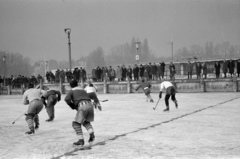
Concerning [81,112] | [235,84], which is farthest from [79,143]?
[235,84]

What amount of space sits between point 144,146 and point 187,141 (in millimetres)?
1182

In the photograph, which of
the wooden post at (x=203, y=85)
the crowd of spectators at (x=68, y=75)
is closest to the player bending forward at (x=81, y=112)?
the wooden post at (x=203, y=85)

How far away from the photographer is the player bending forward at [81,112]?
287 inches

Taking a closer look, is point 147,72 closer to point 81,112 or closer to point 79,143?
point 81,112

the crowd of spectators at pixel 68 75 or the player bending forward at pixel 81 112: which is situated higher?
the crowd of spectators at pixel 68 75

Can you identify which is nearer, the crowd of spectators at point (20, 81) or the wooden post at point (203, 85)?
the wooden post at point (203, 85)

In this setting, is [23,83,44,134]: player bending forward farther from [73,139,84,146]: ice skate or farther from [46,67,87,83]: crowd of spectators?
[46,67,87,83]: crowd of spectators

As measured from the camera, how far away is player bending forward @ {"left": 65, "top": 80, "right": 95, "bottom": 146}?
23.9 feet

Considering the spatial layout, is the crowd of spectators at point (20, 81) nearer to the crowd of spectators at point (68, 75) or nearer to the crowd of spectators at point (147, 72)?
the crowd of spectators at point (147, 72)

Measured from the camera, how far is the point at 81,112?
734 centimetres

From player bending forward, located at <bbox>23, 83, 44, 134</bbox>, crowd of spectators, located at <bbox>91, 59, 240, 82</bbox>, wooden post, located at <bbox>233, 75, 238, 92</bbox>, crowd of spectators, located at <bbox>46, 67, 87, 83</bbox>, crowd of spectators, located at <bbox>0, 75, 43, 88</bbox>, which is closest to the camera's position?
player bending forward, located at <bbox>23, 83, 44, 134</bbox>

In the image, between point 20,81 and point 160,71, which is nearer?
point 160,71

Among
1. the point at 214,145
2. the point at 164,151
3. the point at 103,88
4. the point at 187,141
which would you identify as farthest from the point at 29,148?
the point at 103,88

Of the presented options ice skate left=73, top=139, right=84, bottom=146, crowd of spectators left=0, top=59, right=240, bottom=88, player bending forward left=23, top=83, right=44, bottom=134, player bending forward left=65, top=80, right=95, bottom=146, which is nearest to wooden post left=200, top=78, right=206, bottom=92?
crowd of spectators left=0, top=59, right=240, bottom=88
